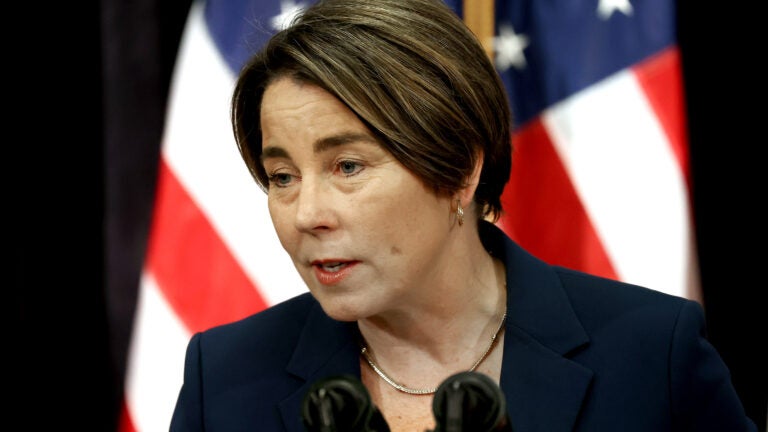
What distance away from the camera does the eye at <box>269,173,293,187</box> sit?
1493 millimetres

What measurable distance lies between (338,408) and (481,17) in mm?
1493

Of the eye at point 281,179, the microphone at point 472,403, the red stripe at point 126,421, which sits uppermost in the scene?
the eye at point 281,179

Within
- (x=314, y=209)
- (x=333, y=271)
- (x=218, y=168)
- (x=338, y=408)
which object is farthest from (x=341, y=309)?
(x=218, y=168)

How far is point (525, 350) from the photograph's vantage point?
1.62 m

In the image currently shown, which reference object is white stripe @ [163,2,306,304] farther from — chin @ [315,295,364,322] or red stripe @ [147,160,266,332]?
chin @ [315,295,364,322]

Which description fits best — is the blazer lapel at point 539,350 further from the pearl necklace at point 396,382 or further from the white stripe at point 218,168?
the white stripe at point 218,168

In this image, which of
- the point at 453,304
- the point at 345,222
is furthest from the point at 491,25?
the point at 345,222

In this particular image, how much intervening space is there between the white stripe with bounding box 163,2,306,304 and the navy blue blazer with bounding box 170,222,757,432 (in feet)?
1.54

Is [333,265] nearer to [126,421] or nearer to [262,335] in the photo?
[262,335]

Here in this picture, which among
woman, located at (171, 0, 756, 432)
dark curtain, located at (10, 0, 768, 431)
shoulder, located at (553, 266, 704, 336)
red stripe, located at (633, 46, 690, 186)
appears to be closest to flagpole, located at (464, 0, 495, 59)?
red stripe, located at (633, 46, 690, 186)

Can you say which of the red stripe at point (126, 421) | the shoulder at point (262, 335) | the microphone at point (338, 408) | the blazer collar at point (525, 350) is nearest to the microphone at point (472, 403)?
the microphone at point (338, 408)

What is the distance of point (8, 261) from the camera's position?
8.88 feet

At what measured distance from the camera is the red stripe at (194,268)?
235 cm

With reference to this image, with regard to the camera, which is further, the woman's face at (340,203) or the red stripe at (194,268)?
the red stripe at (194,268)
